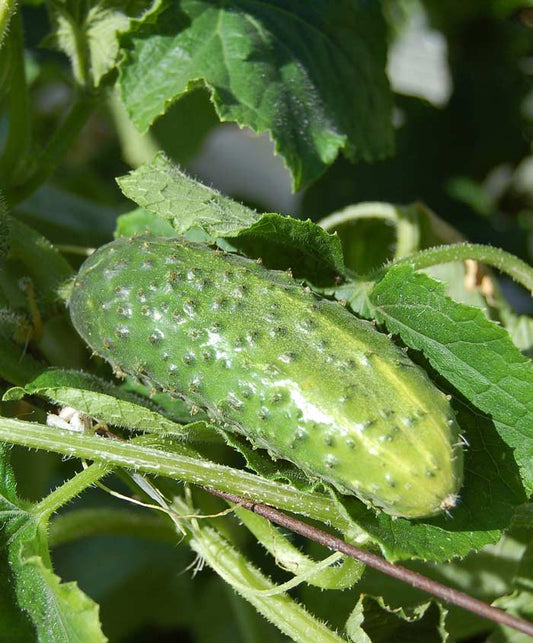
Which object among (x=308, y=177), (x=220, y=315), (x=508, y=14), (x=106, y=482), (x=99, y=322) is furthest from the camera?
(x=508, y=14)

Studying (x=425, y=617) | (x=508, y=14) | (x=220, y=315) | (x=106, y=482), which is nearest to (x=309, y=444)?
(x=220, y=315)

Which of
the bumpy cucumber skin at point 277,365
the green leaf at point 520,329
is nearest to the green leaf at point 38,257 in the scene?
the bumpy cucumber skin at point 277,365

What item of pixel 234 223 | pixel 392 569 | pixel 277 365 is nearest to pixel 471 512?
pixel 392 569

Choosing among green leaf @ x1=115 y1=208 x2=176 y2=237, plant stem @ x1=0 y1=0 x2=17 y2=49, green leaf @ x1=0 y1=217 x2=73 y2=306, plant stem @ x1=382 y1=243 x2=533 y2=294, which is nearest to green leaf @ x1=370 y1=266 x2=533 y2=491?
plant stem @ x1=382 y1=243 x2=533 y2=294

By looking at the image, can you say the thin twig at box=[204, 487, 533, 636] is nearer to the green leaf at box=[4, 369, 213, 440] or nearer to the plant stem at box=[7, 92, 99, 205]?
the green leaf at box=[4, 369, 213, 440]

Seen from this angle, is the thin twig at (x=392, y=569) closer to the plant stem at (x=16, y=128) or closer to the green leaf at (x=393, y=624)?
the green leaf at (x=393, y=624)

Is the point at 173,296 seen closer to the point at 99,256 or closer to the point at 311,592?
the point at 99,256

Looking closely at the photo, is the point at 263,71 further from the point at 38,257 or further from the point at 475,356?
the point at 475,356
